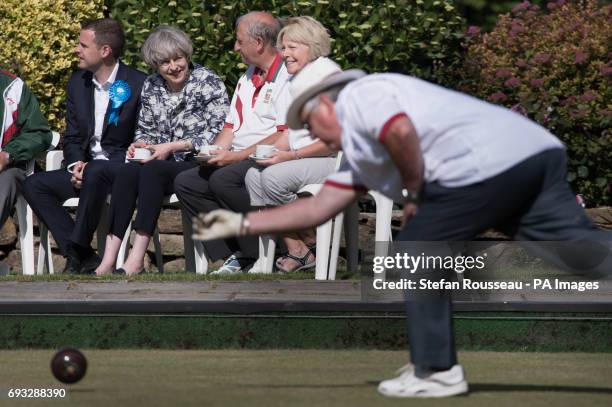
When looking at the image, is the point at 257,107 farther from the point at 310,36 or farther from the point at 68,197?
the point at 68,197

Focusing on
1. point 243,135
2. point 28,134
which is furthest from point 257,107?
point 28,134

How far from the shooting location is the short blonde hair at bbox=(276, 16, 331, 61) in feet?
Result: 22.7

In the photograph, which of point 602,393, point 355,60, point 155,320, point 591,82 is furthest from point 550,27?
point 602,393

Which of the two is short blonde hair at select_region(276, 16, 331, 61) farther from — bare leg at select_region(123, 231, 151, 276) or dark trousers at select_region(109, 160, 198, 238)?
bare leg at select_region(123, 231, 151, 276)

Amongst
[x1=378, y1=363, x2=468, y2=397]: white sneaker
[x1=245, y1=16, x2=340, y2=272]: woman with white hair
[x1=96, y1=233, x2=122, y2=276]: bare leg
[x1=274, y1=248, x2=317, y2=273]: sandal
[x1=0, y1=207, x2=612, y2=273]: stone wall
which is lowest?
[x1=0, y1=207, x2=612, y2=273]: stone wall

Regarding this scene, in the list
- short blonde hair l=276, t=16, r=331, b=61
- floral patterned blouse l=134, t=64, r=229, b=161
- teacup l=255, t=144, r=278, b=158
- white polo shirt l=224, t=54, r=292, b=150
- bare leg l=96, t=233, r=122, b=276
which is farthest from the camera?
floral patterned blouse l=134, t=64, r=229, b=161

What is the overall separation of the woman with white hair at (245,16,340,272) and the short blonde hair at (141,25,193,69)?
0.69 m

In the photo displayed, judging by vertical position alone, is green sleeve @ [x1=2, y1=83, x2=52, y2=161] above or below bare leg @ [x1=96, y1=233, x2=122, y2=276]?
above

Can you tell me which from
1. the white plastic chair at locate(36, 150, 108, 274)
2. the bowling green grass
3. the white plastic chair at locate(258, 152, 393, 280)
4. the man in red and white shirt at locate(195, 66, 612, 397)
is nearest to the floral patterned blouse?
the white plastic chair at locate(36, 150, 108, 274)

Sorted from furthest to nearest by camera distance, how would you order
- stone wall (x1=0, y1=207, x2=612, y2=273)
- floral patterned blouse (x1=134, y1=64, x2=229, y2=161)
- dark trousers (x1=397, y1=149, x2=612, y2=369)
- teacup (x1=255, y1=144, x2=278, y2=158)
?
stone wall (x1=0, y1=207, x2=612, y2=273) → floral patterned blouse (x1=134, y1=64, x2=229, y2=161) → teacup (x1=255, y1=144, x2=278, y2=158) → dark trousers (x1=397, y1=149, x2=612, y2=369)

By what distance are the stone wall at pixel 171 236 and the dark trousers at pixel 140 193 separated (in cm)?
124

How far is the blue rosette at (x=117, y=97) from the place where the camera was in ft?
26.0

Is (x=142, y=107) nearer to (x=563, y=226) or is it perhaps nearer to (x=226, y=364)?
(x=226, y=364)

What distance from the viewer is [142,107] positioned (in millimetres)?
7832
